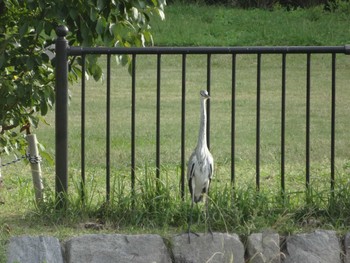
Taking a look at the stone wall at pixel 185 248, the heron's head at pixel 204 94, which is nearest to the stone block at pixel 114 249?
the stone wall at pixel 185 248

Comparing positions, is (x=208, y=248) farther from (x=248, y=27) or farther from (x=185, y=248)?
(x=248, y=27)

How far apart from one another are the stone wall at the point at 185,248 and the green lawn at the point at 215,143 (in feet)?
0.26

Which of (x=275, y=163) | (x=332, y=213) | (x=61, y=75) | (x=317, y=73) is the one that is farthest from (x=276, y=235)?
(x=317, y=73)

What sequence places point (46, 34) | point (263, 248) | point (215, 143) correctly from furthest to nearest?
point (215, 143) → point (46, 34) → point (263, 248)

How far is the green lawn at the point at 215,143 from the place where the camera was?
17.7ft

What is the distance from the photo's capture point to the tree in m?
5.77

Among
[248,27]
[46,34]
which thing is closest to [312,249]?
[46,34]

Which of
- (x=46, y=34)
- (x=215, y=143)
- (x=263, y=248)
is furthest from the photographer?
(x=215, y=143)

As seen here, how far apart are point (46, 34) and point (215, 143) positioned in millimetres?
3866

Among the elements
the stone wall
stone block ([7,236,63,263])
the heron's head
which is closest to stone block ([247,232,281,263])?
the stone wall

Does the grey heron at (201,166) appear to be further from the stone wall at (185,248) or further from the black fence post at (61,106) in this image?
the black fence post at (61,106)

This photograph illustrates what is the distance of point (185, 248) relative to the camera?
5.17m

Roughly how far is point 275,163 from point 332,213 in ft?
9.16

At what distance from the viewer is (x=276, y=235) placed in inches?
206
